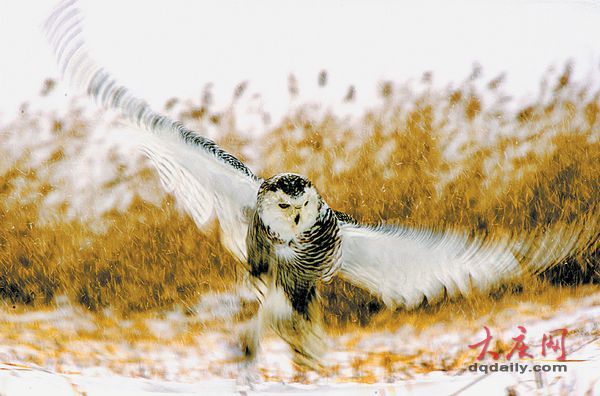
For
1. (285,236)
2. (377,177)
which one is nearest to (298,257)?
(285,236)

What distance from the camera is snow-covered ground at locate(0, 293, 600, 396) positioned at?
0.73m

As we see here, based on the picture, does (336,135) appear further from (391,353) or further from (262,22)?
(391,353)

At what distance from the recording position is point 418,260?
698 mm

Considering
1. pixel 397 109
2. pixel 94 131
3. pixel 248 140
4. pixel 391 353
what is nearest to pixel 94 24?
pixel 94 131

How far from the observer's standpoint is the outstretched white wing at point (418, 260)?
69 centimetres

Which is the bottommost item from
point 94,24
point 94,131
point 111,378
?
point 111,378

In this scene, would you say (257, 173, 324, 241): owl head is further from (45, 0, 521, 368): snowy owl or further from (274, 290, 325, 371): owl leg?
(274, 290, 325, 371): owl leg

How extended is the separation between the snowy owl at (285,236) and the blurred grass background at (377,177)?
0.02 meters

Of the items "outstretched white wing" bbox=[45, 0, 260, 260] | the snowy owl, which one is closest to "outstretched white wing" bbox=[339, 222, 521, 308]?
the snowy owl

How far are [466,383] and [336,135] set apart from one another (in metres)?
0.36

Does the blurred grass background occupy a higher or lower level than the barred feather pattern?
higher

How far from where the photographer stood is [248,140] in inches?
27.6

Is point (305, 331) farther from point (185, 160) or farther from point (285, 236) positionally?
point (185, 160)

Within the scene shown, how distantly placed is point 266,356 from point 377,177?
0.88ft
